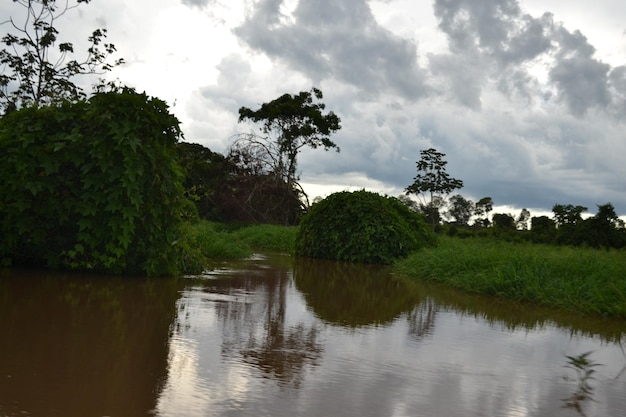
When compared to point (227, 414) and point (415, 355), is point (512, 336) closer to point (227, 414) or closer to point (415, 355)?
point (415, 355)

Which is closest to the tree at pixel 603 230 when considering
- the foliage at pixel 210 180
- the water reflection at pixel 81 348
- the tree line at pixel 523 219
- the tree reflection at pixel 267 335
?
the tree line at pixel 523 219

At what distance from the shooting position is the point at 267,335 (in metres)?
5.18

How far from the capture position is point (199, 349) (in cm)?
444

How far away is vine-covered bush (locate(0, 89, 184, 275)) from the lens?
817 centimetres

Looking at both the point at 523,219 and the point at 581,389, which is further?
the point at 523,219

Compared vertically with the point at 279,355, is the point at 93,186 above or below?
above

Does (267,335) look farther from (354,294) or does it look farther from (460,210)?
(460,210)

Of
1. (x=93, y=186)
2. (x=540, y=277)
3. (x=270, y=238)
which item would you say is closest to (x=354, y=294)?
(x=540, y=277)

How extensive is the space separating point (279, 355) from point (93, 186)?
504 cm

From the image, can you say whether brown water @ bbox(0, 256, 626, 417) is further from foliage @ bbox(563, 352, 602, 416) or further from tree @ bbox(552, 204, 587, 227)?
tree @ bbox(552, 204, 587, 227)

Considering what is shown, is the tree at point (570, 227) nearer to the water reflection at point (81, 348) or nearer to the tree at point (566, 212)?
the tree at point (566, 212)

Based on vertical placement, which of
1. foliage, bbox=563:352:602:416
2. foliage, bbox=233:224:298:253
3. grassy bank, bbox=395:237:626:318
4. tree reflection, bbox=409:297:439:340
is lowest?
foliage, bbox=563:352:602:416

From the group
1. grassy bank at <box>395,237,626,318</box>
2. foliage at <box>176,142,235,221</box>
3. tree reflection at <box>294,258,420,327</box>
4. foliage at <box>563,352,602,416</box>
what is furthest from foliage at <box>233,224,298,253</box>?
foliage at <box>563,352,602,416</box>

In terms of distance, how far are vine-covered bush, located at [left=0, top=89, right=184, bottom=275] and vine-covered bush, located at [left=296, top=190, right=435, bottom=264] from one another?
8075mm
